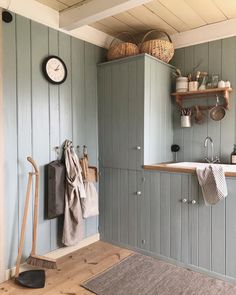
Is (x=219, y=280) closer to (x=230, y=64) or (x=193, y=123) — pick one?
(x=193, y=123)

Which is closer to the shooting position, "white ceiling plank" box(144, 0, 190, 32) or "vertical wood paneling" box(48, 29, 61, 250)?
"white ceiling plank" box(144, 0, 190, 32)

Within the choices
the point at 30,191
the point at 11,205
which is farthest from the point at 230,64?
the point at 11,205

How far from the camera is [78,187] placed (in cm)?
246

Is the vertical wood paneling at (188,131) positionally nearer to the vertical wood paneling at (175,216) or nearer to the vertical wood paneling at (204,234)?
the vertical wood paneling at (175,216)

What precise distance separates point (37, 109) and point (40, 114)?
0.17 ft

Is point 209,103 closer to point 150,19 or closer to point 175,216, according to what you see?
point 150,19

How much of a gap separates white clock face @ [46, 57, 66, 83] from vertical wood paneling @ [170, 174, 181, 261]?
1.39 metres

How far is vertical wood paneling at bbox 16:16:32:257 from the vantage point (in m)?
2.18

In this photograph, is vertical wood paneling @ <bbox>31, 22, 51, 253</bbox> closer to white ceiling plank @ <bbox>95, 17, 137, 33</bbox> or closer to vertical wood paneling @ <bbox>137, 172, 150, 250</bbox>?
white ceiling plank @ <bbox>95, 17, 137, 33</bbox>

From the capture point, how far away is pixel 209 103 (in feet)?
9.01

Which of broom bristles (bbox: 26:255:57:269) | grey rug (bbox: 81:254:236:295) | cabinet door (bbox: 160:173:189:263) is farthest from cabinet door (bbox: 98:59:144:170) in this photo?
broom bristles (bbox: 26:255:57:269)

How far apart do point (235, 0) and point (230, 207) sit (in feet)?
5.67

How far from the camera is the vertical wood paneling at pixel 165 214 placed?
7.99 feet

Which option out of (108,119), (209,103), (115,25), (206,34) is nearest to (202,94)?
(209,103)
